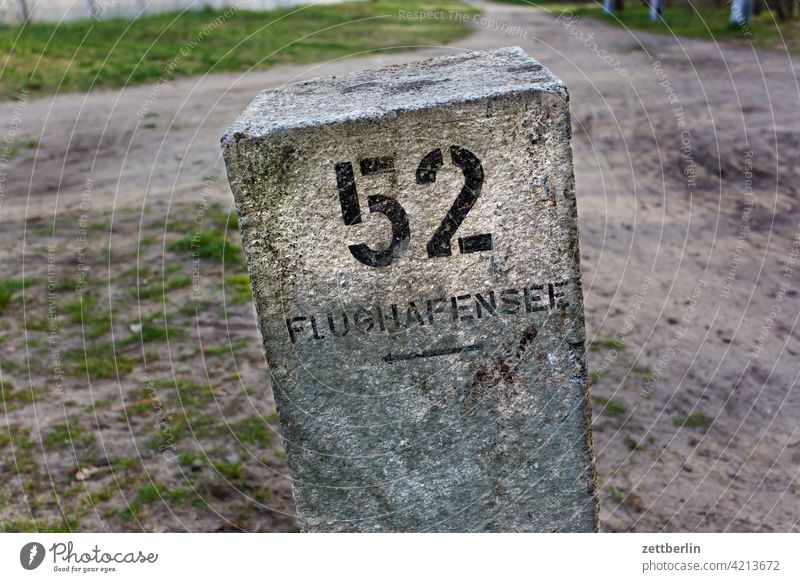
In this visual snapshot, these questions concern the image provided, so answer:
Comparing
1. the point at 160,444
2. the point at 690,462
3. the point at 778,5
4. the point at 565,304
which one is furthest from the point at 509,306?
the point at 778,5

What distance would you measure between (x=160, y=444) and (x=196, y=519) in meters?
0.62

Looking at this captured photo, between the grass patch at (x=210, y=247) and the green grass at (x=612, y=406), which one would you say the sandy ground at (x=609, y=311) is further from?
the grass patch at (x=210, y=247)

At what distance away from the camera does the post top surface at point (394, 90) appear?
7.48ft

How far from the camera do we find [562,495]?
2684 millimetres

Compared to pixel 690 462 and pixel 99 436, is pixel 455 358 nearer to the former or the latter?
pixel 690 462

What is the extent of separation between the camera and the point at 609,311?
17.3ft

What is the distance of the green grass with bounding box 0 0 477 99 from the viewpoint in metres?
11.7

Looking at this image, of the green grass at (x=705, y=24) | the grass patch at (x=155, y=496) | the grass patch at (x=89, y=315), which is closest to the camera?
the grass patch at (x=155, y=496)

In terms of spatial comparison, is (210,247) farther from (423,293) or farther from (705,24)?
(705,24)

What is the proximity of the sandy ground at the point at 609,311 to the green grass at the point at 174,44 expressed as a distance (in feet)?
5.21

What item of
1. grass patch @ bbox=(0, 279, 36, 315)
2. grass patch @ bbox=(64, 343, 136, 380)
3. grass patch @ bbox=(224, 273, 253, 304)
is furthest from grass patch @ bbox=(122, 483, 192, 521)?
grass patch @ bbox=(0, 279, 36, 315)

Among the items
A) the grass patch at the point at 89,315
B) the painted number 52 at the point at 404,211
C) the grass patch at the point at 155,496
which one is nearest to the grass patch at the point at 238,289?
the grass patch at the point at 89,315

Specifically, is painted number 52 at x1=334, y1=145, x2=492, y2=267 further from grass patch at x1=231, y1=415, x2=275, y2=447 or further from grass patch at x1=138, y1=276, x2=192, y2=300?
grass patch at x1=138, y1=276, x2=192, y2=300

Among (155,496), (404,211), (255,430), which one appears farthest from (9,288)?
(404,211)
